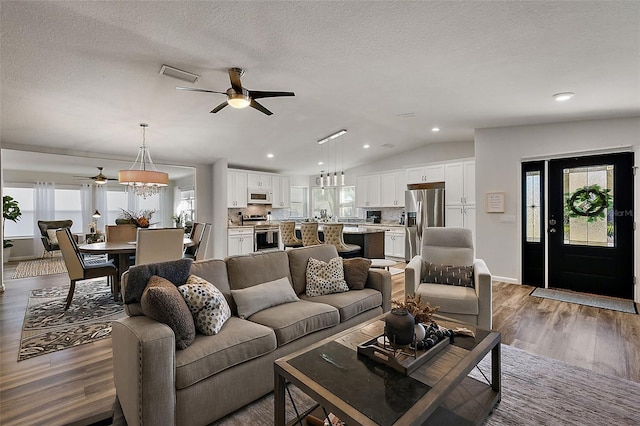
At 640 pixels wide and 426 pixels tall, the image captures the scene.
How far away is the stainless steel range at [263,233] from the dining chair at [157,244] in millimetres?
3349

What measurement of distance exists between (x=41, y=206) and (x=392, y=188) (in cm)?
934

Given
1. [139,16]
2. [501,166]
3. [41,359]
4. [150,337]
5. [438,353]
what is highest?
[139,16]

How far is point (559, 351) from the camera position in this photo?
2592mm

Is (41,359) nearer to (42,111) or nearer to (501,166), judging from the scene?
(42,111)

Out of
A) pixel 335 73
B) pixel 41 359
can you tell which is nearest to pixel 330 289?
pixel 335 73

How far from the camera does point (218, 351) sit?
1.74m

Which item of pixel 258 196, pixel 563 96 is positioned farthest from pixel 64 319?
pixel 563 96

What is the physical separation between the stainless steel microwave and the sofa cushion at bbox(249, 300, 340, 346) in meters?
5.51

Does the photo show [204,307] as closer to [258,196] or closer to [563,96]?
[563,96]

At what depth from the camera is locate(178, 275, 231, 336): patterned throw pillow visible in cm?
190

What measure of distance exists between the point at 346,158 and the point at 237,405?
258 inches

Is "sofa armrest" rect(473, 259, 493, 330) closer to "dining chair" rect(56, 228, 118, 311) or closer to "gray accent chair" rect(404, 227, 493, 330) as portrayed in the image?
"gray accent chair" rect(404, 227, 493, 330)

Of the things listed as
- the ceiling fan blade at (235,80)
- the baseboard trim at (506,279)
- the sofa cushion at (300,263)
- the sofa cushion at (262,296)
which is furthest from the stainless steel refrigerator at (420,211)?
the ceiling fan blade at (235,80)

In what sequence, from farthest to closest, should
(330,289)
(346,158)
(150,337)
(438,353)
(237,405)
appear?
(346,158) < (330,289) < (237,405) < (438,353) < (150,337)
